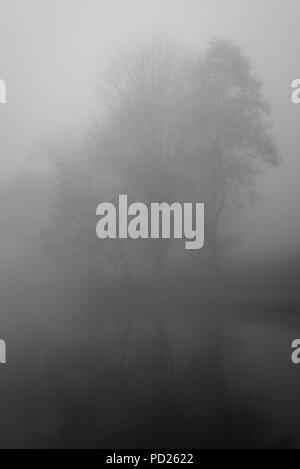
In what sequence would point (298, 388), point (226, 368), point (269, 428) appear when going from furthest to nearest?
1. point (226, 368)
2. point (298, 388)
3. point (269, 428)

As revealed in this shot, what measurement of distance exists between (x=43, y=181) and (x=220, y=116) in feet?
5.31

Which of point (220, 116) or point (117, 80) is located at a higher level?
point (117, 80)

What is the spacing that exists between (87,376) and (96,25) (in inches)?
115

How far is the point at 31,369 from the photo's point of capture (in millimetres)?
3031

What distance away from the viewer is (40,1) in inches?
156

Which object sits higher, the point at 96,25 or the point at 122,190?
the point at 96,25

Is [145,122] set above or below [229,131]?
above

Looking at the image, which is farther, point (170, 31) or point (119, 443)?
point (170, 31)

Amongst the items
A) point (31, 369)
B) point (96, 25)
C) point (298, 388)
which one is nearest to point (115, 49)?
point (96, 25)

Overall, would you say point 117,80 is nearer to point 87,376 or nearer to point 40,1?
point 40,1

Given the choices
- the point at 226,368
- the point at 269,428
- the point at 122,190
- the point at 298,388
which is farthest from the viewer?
the point at 122,190

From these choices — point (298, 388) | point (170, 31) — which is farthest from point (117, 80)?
point (298, 388)

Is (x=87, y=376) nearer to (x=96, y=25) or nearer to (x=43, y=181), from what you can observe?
(x=43, y=181)

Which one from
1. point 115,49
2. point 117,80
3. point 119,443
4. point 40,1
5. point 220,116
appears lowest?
point 119,443
